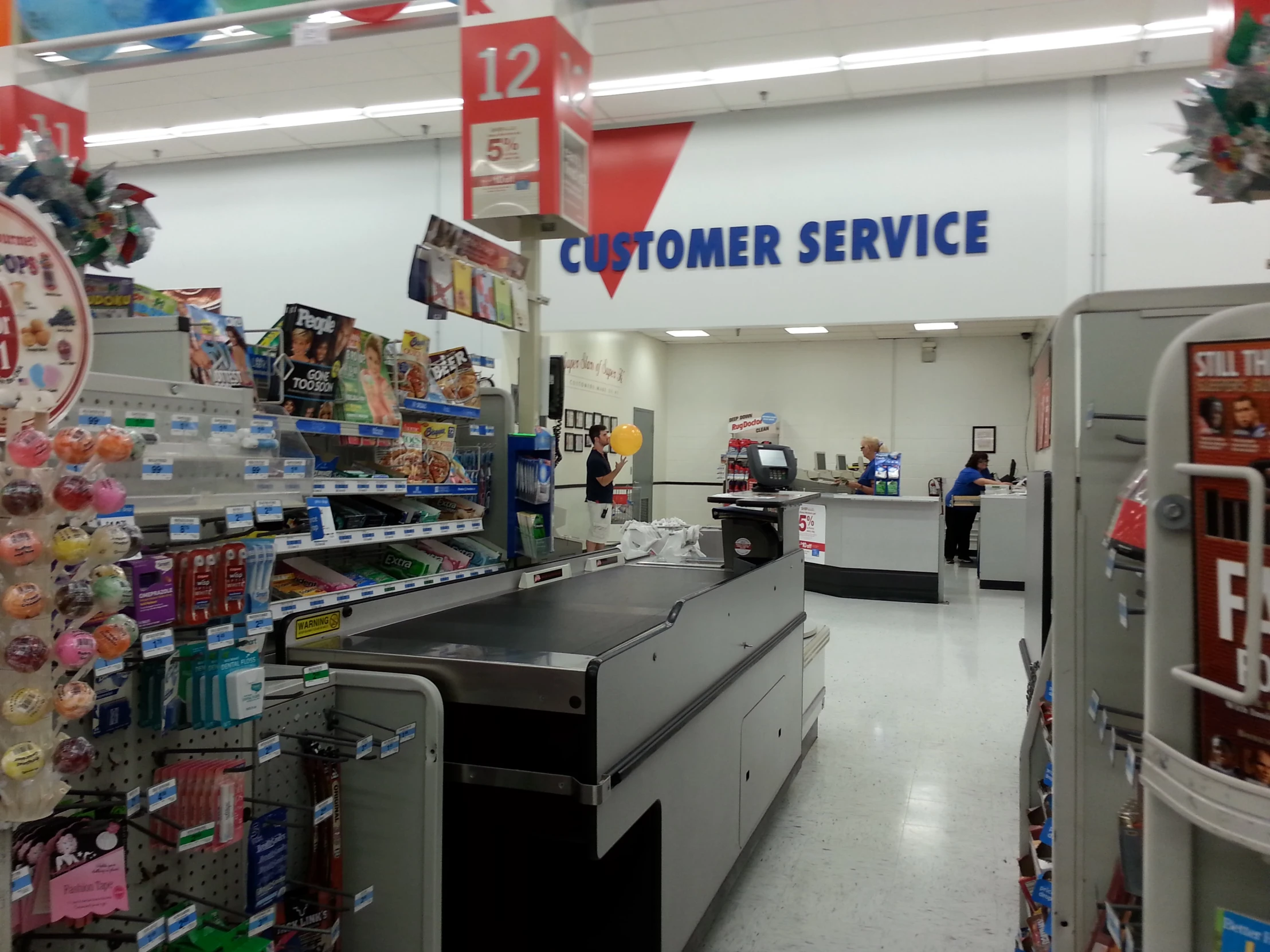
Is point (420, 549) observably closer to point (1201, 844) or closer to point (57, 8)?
point (1201, 844)

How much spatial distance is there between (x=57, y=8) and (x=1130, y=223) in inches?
278

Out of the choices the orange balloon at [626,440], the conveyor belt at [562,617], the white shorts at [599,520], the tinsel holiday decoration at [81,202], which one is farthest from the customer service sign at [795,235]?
the tinsel holiday decoration at [81,202]

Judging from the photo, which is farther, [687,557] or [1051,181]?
[1051,181]

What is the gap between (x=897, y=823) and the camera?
3.64 meters

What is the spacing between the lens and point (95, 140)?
9.23m

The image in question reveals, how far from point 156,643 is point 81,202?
54.2 inches

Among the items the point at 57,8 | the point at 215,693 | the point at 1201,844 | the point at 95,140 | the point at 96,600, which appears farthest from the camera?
the point at 95,140

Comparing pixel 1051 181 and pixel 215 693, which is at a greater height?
pixel 1051 181

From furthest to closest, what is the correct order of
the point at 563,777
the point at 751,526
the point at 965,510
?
the point at 965,510 < the point at 751,526 < the point at 563,777

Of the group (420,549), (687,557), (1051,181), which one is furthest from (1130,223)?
(420,549)

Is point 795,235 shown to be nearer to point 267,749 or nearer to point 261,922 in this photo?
point 267,749

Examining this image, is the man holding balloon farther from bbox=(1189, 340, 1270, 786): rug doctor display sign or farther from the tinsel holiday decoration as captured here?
bbox=(1189, 340, 1270, 786): rug doctor display sign

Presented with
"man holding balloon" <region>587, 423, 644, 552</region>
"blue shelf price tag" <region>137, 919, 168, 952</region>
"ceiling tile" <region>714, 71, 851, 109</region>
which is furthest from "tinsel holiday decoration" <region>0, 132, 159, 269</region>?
"man holding balloon" <region>587, 423, 644, 552</region>

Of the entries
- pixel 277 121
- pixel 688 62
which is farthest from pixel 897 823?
pixel 277 121
